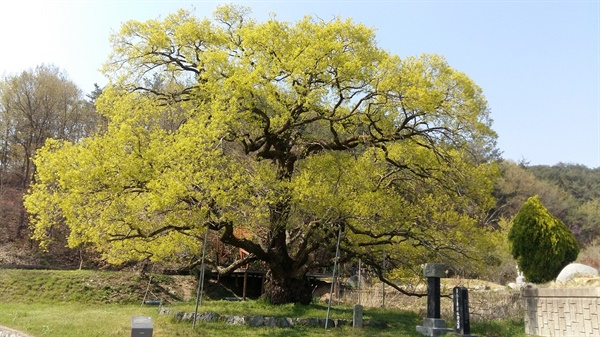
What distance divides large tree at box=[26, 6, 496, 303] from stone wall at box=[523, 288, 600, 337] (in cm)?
255

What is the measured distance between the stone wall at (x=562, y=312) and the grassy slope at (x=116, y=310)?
0.54 metres

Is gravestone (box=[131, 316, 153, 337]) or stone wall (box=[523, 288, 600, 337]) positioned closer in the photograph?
gravestone (box=[131, 316, 153, 337])

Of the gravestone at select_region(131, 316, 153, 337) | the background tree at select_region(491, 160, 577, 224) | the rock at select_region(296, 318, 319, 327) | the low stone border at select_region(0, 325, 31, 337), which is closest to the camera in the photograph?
the gravestone at select_region(131, 316, 153, 337)

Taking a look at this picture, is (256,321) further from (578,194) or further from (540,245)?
(578,194)

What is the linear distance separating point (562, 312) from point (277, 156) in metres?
7.78

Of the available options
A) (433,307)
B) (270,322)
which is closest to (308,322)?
(270,322)

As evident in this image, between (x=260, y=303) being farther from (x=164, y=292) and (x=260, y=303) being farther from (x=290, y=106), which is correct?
(x=164, y=292)

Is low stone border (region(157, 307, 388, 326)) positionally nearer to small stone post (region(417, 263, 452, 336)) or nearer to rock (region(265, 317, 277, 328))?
rock (region(265, 317, 277, 328))

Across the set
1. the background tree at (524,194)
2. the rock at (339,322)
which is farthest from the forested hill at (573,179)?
the rock at (339,322)

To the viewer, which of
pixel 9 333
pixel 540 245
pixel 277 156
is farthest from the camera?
pixel 540 245

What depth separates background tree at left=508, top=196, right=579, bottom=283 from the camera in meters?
15.8

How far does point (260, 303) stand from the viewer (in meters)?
14.6

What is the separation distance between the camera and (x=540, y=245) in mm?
15852

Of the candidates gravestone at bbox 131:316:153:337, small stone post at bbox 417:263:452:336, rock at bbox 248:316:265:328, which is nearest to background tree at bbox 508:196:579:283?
small stone post at bbox 417:263:452:336
